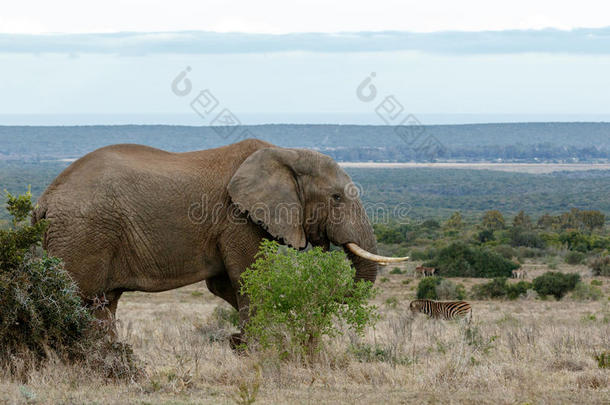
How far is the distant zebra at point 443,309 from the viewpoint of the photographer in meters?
19.8

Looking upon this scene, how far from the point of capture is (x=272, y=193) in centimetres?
1111

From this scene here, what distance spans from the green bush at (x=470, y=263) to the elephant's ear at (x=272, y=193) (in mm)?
23199

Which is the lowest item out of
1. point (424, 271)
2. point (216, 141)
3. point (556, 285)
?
point (424, 271)

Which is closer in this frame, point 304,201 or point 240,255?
point 240,255

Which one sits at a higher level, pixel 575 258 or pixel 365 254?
pixel 365 254

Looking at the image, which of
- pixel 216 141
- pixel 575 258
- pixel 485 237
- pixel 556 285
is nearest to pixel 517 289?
pixel 556 285

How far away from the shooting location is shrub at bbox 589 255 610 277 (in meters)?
33.4

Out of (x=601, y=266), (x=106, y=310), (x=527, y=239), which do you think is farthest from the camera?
(x=527, y=239)

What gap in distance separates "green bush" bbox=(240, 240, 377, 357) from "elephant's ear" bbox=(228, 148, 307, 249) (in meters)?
0.86

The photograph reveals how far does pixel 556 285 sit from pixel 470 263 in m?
7.95

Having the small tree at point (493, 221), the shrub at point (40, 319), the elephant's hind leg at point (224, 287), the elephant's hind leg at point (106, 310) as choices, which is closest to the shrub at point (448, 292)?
the elephant's hind leg at point (224, 287)

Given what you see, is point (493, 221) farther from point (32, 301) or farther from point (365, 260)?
point (32, 301)

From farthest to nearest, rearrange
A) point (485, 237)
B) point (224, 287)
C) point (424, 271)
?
point (485, 237)
point (424, 271)
point (224, 287)

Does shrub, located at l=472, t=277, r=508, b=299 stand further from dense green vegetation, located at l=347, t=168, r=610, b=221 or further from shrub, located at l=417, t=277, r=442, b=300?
dense green vegetation, located at l=347, t=168, r=610, b=221
